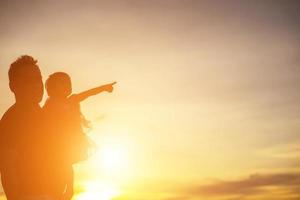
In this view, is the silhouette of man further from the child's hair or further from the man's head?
the child's hair

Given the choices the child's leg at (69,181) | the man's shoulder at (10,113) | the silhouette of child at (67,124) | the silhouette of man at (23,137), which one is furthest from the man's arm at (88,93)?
the man's shoulder at (10,113)

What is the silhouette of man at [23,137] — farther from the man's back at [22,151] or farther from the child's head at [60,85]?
the child's head at [60,85]

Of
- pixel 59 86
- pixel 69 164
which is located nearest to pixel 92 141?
pixel 69 164

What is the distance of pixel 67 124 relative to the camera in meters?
6.68

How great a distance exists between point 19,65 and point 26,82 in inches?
12.5

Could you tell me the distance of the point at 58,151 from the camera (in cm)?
615

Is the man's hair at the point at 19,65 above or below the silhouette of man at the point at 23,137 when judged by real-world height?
above

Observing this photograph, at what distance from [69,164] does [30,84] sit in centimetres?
160

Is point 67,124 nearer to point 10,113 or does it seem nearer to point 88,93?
point 88,93

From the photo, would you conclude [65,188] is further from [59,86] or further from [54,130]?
[59,86]

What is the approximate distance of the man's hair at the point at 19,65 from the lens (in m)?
5.91

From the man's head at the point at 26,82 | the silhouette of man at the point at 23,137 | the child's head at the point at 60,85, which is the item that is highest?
the child's head at the point at 60,85

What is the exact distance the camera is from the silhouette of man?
5.32m

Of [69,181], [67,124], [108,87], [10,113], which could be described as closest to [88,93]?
[108,87]
